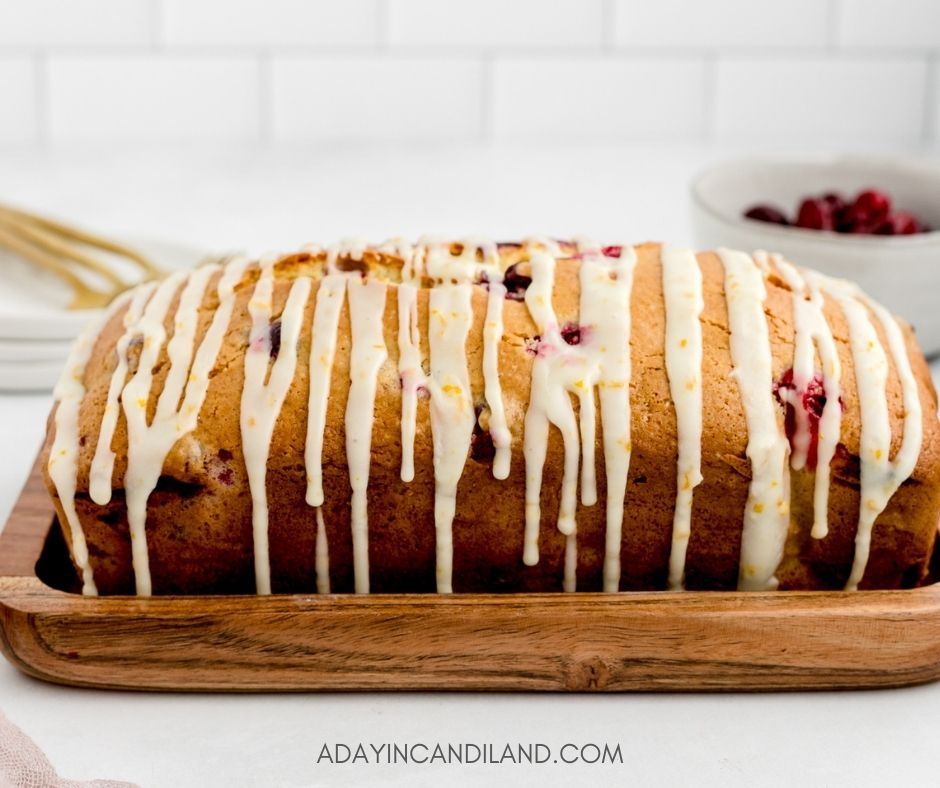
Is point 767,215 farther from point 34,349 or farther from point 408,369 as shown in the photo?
point 34,349

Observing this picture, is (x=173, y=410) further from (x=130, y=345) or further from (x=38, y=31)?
(x=38, y=31)

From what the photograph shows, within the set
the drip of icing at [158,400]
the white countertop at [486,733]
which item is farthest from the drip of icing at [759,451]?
the drip of icing at [158,400]

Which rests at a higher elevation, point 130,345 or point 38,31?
point 38,31

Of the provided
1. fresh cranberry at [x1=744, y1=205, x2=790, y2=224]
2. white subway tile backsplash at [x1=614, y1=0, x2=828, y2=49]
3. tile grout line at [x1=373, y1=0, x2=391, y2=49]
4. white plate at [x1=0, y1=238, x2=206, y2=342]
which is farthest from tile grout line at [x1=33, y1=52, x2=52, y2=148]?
fresh cranberry at [x1=744, y1=205, x2=790, y2=224]

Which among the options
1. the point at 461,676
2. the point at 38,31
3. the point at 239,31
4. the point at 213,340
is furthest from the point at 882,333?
Answer: the point at 38,31

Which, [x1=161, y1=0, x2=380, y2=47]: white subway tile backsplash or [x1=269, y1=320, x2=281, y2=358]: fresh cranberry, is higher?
[x1=161, y1=0, x2=380, y2=47]: white subway tile backsplash

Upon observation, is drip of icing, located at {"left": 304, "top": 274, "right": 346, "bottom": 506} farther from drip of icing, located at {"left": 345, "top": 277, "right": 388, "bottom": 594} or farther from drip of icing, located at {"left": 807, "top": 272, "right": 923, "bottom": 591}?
drip of icing, located at {"left": 807, "top": 272, "right": 923, "bottom": 591}
